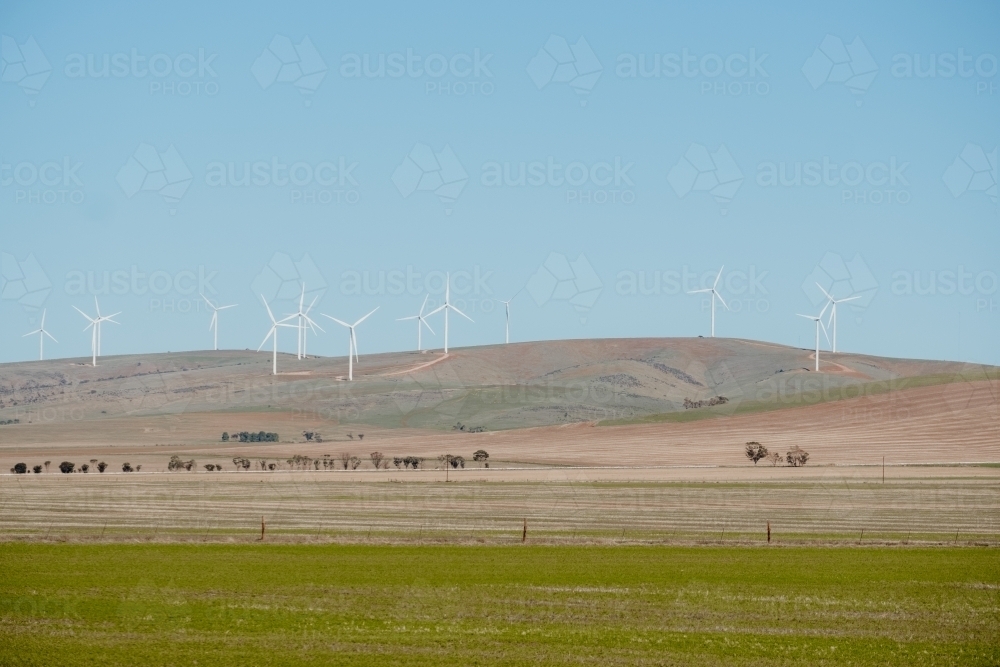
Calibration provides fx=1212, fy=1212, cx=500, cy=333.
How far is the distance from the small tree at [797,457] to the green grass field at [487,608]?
71.6 meters

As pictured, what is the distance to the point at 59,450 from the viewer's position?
138 metres

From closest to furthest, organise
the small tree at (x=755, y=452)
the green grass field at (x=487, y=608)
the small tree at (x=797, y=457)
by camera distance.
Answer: the green grass field at (x=487, y=608) < the small tree at (x=797, y=457) < the small tree at (x=755, y=452)

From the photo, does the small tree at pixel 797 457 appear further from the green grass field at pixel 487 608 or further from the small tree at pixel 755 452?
the green grass field at pixel 487 608

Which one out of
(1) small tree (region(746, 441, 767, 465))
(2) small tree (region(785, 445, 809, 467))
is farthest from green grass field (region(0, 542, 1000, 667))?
(1) small tree (region(746, 441, 767, 465))

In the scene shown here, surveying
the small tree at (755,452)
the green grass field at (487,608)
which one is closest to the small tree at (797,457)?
the small tree at (755,452)

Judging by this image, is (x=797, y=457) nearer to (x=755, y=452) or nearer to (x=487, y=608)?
(x=755, y=452)

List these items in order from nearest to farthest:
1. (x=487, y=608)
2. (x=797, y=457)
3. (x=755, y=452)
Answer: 1. (x=487, y=608)
2. (x=797, y=457)
3. (x=755, y=452)

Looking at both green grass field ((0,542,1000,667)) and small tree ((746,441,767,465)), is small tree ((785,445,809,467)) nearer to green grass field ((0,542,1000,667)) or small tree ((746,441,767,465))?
small tree ((746,441,767,465))

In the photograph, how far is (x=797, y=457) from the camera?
113 metres

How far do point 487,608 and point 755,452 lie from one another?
91.5m

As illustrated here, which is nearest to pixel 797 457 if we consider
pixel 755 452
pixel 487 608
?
pixel 755 452

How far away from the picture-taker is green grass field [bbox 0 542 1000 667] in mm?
21859

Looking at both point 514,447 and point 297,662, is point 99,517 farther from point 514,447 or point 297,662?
point 514,447

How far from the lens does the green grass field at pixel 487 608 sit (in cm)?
2186
